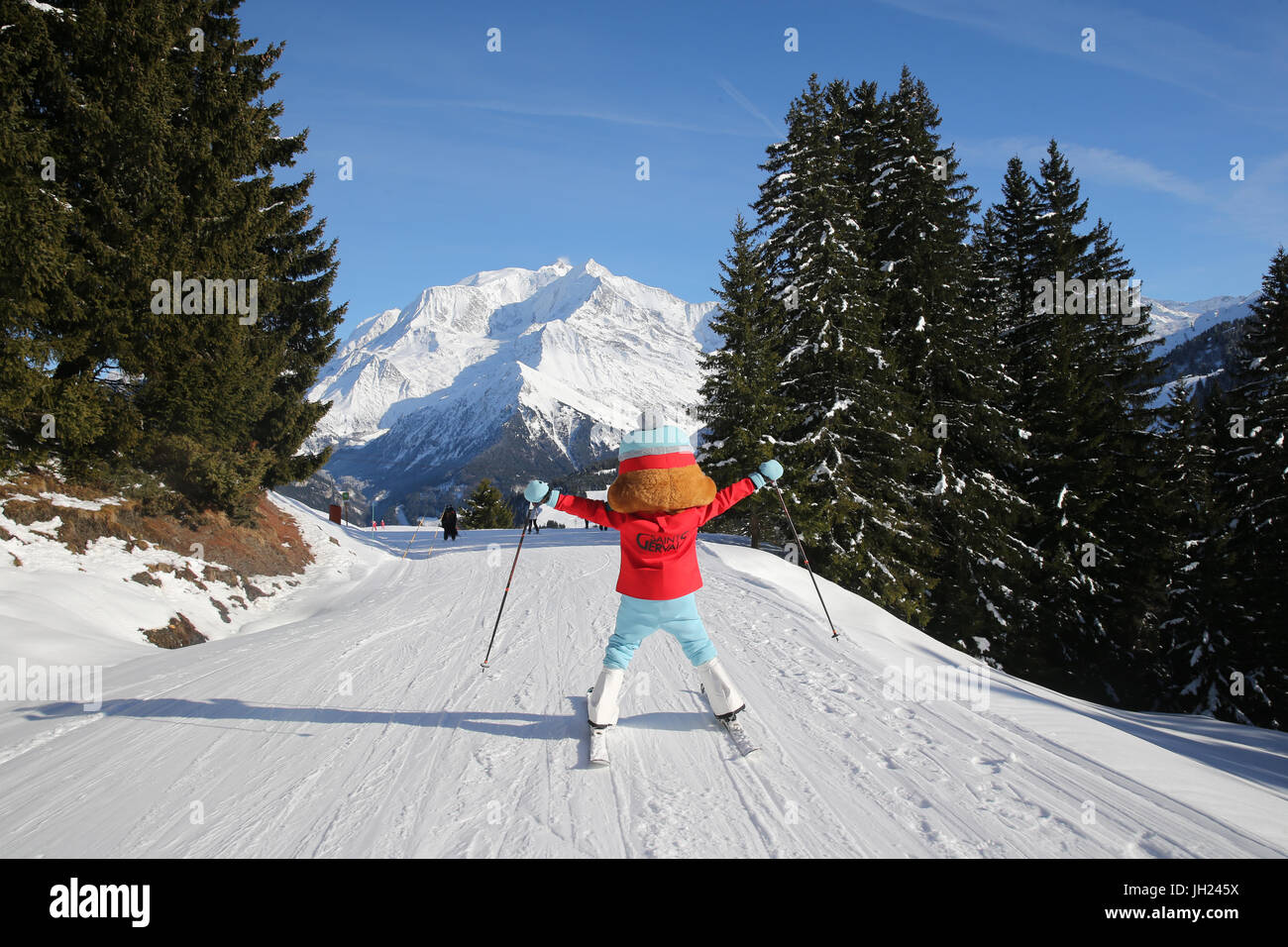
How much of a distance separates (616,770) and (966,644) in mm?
20790

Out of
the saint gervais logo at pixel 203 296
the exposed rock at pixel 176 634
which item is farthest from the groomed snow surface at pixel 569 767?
the saint gervais logo at pixel 203 296

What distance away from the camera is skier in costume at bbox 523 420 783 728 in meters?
4.29

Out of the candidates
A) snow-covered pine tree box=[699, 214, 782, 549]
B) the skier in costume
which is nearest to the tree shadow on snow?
the skier in costume

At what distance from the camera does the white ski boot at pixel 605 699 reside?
14.1 ft

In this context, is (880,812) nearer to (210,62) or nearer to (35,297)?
(35,297)

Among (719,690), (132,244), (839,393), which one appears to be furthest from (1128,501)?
(132,244)

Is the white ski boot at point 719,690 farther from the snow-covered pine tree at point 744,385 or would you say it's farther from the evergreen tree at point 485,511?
the evergreen tree at point 485,511

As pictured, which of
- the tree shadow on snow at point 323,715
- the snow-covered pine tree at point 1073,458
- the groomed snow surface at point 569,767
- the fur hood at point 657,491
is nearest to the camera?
the groomed snow surface at point 569,767

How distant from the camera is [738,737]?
4355 millimetres

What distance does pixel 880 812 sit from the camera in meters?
3.51

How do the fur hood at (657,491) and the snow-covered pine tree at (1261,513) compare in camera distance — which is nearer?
the fur hood at (657,491)

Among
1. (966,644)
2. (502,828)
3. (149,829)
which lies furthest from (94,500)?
(966,644)
